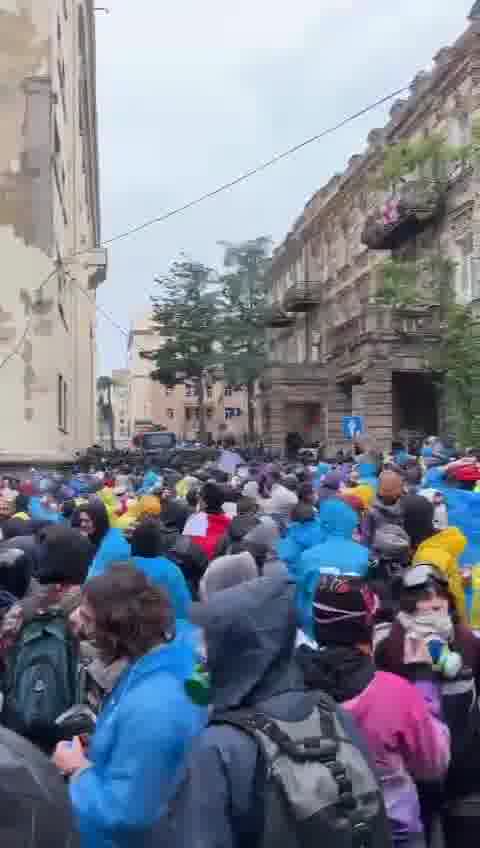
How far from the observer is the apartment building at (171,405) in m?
82.4

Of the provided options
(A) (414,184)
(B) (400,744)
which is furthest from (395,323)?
(B) (400,744)

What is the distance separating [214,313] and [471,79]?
24183 millimetres

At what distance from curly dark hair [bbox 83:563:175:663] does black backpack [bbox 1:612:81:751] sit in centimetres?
82

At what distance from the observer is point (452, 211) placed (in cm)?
2962

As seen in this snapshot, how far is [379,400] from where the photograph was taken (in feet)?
107

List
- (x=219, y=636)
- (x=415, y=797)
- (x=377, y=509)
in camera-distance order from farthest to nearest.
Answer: (x=377, y=509), (x=415, y=797), (x=219, y=636)

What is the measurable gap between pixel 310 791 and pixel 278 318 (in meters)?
49.2

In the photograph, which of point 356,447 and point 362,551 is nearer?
point 362,551

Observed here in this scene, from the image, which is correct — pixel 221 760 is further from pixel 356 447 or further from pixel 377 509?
pixel 356 447

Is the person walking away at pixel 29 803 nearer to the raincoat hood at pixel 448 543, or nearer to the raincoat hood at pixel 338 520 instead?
the raincoat hood at pixel 448 543

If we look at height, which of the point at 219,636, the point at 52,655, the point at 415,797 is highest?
the point at 219,636

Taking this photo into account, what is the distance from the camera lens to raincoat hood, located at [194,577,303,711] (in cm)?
253

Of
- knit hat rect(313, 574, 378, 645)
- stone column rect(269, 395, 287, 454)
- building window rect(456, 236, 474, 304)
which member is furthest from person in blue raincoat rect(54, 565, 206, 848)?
stone column rect(269, 395, 287, 454)

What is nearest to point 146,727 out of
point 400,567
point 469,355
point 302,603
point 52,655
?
point 52,655
